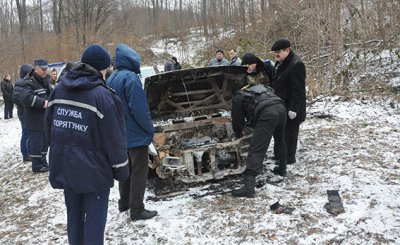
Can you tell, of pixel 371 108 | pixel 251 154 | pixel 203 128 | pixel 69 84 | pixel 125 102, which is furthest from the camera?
pixel 371 108

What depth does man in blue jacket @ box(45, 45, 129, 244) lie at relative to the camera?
294 centimetres

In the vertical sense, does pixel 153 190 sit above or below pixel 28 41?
below

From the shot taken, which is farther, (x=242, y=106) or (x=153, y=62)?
(x=153, y=62)

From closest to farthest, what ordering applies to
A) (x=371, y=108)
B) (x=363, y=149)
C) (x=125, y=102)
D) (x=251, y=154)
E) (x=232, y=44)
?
1. (x=125, y=102)
2. (x=251, y=154)
3. (x=363, y=149)
4. (x=371, y=108)
5. (x=232, y=44)

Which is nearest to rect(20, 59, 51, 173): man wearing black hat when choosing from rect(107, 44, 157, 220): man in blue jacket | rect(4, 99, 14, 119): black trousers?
rect(107, 44, 157, 220): man in blue jacket

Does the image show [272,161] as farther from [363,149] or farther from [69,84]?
[69,84]

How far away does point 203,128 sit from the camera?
5.57 meters

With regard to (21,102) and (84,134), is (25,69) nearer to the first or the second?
(21,102)

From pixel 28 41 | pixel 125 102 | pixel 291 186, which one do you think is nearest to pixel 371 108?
pixel 291 186

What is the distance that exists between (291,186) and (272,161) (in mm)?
924

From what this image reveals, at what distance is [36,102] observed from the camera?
6230 millimetres

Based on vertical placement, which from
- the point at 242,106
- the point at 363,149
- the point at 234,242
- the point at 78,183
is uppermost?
the point at 242,106

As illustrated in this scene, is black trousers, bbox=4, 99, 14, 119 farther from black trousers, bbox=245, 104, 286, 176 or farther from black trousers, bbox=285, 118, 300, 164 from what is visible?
black trousers, bbox=245, 104, 286, 176

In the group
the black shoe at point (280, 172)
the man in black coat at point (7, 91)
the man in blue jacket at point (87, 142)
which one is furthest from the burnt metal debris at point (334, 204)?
the man in black coat at point (7, 91)
